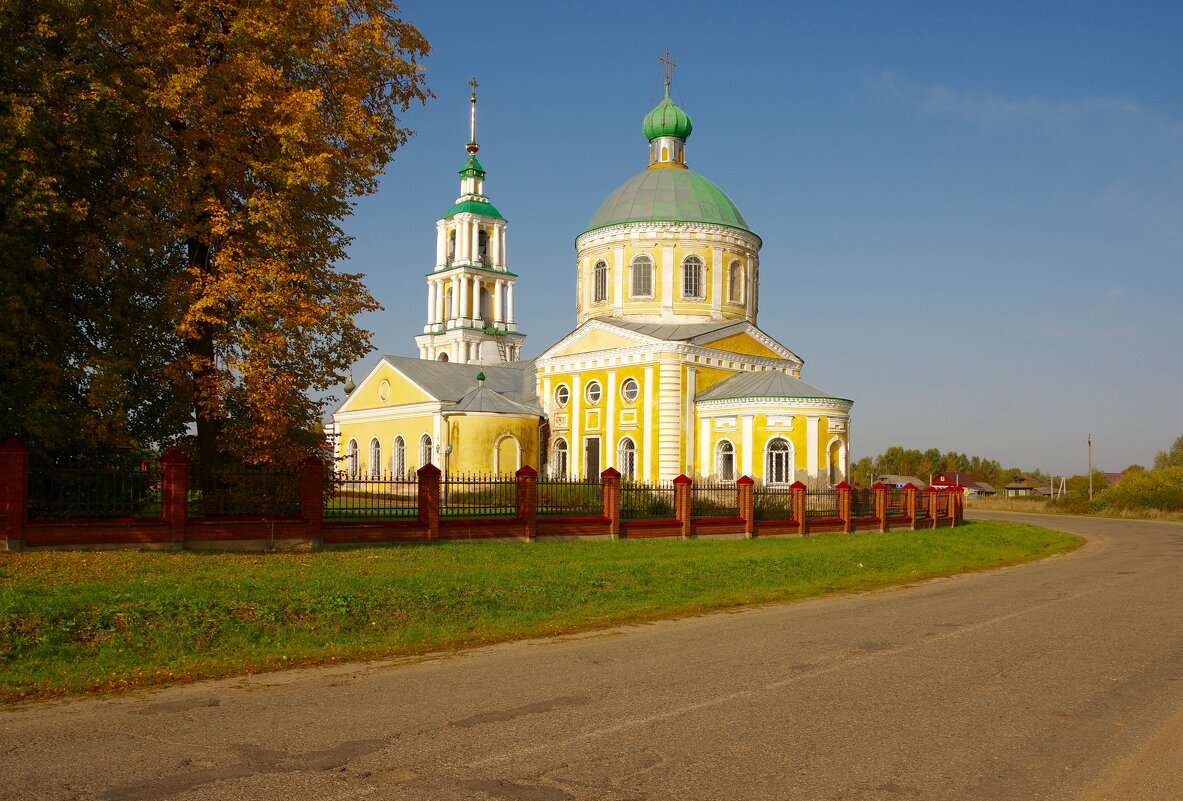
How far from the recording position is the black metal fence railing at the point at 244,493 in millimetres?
15531

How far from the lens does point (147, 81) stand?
14492 millimetres

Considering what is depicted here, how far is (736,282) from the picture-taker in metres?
39.6

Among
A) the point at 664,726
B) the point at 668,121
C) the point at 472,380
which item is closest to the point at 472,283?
the point at 472,380

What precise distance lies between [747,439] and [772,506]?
917 cm

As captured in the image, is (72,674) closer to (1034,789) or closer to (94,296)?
(1034,789)

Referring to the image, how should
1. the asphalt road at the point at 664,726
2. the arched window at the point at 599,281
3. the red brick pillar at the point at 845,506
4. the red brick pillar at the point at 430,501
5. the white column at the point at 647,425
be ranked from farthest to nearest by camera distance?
1. the arched window at the point at 599,281
2. the white column at the point at 647,425
3. the red brick pillar at the point at 845,506
4. the red brick pillar at the point at 430,501
5. the asphalt road at the point at 664,726

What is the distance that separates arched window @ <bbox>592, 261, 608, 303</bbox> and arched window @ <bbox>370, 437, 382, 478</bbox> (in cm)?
1146

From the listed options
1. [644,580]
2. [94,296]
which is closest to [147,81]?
[94,296]

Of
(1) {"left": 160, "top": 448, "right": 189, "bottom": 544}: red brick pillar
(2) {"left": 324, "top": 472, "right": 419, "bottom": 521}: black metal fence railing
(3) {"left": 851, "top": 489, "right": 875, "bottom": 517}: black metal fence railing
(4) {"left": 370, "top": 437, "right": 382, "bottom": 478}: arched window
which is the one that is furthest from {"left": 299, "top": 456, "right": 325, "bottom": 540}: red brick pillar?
(4) {"left": 370, "top": 437, "right": 382, "bottom": 478}: arched window

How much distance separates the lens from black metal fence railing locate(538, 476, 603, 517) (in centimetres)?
2022

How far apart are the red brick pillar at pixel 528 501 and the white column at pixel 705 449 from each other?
55.6 ft

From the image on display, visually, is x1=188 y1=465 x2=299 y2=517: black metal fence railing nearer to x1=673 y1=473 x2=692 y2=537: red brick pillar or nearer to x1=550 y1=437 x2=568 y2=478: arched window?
x1=673 y1=473 x2=692 y2=537: red brick pillar

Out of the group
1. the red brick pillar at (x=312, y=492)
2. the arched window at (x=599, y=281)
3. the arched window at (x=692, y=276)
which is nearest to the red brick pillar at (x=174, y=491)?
the red brick pillar at (x=312, y=492)

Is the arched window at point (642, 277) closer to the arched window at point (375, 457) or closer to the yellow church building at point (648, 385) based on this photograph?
the yellow church building at point (648, 385)
